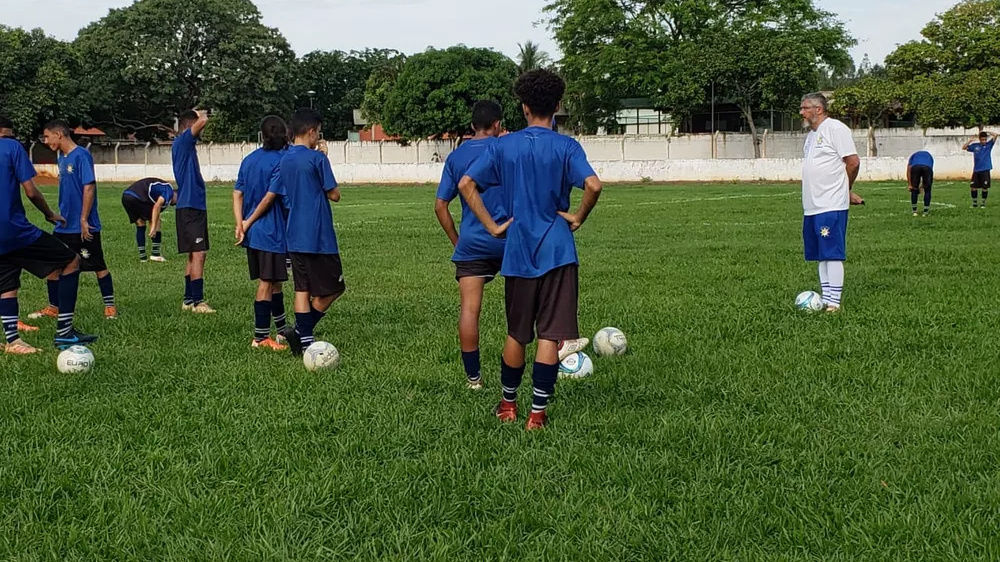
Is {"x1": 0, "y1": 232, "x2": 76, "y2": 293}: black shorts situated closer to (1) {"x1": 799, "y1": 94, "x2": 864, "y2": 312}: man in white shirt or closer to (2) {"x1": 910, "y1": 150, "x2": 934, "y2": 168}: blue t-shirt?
(1) {"x1": 799, "y1": 94, "x2": 864, "y2": 312}: man in white shirt

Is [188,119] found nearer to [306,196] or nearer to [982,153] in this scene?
[306,196]

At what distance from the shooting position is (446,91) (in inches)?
2143

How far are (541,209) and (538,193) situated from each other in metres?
0.09

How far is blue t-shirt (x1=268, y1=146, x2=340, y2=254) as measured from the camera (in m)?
6.62

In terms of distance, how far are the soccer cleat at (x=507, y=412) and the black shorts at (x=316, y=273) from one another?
2225mm

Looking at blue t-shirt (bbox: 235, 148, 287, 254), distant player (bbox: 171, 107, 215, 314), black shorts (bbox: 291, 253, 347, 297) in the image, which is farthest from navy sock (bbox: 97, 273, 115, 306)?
black shorts (bbox: 291, 253, 347, 297)

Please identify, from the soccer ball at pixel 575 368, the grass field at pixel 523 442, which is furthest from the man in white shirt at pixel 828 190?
the soccer ball at pixel 575 368

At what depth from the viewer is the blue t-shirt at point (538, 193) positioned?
4668 millimetres

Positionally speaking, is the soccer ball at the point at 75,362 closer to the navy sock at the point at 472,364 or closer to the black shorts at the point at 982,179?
the navy sock at the point at 472,364

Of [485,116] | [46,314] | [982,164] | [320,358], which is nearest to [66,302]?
[46,314]

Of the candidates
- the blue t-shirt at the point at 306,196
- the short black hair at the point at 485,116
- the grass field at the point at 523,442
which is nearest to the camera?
the grass field at the point at 523,442

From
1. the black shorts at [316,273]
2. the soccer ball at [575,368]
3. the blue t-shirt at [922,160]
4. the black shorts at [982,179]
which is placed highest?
the blue t-shirt at [922,160]

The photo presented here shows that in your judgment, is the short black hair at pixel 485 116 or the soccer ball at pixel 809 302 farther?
the soccer ball at pixel 809 302

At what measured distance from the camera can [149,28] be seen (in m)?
60.1
